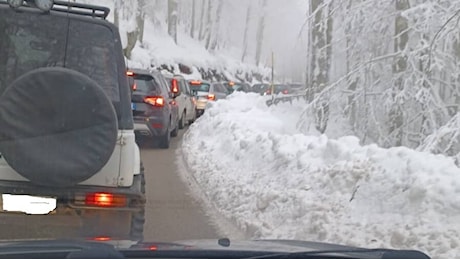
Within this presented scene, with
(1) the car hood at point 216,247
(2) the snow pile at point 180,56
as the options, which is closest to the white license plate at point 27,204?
(1) the car hood at point 216,247

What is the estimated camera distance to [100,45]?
659cm

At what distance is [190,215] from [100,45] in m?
3.87

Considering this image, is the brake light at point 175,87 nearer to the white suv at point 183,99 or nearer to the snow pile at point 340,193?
the white suv at point 183,99

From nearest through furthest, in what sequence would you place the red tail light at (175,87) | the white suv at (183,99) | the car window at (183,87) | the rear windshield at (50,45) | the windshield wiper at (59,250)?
1. the windshield wiper at (59,250)
2. the rear windshield at (50,45)
3. the red tail light at (175,87)
4. the white suv at (183,99)
5. the car window at (183,87)

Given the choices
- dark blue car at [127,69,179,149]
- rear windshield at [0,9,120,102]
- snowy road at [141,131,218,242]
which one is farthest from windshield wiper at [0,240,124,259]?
dark blue car at [127,69,179,149]

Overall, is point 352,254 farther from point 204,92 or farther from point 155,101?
point 204,92

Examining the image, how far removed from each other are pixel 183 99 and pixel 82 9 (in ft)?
53.5

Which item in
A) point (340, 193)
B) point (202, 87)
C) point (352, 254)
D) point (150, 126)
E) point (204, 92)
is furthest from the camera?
point (202, 87)

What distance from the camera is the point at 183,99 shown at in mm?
23297

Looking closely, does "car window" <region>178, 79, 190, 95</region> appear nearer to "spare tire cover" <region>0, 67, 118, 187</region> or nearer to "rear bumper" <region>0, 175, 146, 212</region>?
"rear bumper" <region>0, 175, 146, 212</region>

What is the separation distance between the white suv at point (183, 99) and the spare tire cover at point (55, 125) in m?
13.8

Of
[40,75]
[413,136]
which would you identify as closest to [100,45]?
[40,75]

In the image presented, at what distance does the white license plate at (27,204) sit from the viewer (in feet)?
20.2

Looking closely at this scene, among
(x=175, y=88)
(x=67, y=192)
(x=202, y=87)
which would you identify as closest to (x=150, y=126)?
(x=175, y=88)
